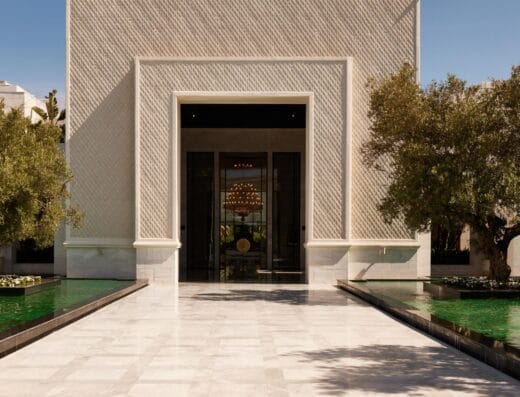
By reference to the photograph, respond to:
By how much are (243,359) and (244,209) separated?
17.0 meters

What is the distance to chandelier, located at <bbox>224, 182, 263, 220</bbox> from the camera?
24.3 m

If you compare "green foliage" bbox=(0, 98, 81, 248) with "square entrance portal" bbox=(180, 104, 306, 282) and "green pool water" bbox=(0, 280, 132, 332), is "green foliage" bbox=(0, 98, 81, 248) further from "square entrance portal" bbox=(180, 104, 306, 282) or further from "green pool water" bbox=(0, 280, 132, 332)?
"square entrance portal" bbox=(180, 104, 306, 282)

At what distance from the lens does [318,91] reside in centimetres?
1814

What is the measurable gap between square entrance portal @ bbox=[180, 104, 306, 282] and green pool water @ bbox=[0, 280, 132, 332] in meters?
7.00

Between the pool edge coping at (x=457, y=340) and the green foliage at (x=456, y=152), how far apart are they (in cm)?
254

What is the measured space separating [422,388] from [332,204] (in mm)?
12025

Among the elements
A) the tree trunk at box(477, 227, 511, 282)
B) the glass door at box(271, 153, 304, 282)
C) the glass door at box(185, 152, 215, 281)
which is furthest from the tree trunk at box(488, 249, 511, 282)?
the glass door at box(185, 152, 215, 281)

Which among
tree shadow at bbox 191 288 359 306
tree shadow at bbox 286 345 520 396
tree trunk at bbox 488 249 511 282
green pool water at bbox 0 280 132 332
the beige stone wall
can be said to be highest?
the beige stone wall

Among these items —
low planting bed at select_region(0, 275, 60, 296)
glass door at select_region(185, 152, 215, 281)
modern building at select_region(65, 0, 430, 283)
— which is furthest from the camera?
glass door at select_region(185, 152, 215, 281)

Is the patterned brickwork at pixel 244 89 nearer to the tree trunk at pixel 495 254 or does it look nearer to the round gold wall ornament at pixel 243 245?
the tree trunk at pixel 495 254

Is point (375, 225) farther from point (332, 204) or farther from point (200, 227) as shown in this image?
point (200, 227)

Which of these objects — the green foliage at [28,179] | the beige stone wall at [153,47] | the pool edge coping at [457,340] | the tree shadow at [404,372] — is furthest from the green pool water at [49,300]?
the pool edge coping at [457,340]

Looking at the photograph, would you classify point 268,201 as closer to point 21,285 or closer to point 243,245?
point 243,245

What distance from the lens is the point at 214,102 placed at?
18.5 metres
